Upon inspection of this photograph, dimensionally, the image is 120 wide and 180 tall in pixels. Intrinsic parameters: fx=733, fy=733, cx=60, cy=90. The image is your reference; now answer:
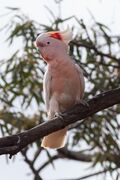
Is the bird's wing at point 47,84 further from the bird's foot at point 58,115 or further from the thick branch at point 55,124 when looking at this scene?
the thick branch at point 55,124

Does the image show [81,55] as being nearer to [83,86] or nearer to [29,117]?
[29,117]

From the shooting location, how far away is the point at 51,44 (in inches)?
116

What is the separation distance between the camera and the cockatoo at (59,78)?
9.68 feet

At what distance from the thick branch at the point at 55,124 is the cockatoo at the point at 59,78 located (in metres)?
0.22

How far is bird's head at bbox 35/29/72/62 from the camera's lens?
9.58ft

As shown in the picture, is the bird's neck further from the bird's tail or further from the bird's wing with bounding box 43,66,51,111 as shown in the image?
the bird's tail

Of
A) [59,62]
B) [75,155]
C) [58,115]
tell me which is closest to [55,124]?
[58,115]

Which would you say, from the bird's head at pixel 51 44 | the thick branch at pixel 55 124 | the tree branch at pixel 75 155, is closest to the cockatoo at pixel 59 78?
the bird's head at pixel 51 44

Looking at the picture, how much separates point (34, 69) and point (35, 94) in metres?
0.15

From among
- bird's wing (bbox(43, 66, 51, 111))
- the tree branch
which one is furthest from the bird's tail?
the tree branch

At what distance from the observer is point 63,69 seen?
2.98 meters

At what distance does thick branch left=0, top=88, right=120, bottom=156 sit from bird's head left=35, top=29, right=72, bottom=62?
267 mm

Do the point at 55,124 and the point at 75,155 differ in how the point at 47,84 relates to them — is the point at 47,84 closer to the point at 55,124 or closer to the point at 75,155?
the point at 55,124

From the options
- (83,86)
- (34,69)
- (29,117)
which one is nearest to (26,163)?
(29,117)
